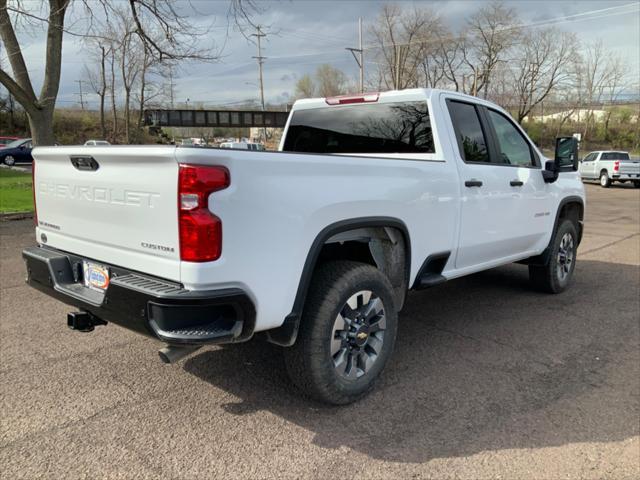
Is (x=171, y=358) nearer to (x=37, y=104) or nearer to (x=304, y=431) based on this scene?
(x=304, y=431)

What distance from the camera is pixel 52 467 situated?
8.68 ft

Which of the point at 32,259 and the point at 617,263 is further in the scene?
the point at 617,263

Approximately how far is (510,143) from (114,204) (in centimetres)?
379

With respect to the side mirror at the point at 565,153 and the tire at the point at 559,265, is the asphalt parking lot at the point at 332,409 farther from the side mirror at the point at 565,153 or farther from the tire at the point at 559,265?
the side mirror at the point at 565,153

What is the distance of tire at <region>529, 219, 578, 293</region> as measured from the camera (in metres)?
5.87

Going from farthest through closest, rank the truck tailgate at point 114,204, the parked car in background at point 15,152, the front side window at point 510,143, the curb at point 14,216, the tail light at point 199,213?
the parked car in background at point 15,152, the curb at point 14,216, the front side window at point 510,143, the truck tailgate at point 114,204, the tail light at point 199,213

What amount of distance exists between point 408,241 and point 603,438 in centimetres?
166

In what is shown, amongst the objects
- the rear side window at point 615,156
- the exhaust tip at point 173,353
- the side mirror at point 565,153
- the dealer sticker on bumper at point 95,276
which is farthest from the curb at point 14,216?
the rear side window at point 615,156

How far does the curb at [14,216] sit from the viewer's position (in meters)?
10.1

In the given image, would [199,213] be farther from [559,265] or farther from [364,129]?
[559,265]

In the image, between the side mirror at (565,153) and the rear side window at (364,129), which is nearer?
the rear side window at (364,129)

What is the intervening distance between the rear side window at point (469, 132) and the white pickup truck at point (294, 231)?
0.02 m

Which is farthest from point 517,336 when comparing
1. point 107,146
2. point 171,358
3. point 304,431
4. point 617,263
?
point 617,263

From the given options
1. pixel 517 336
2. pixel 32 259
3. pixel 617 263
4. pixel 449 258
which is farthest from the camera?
pixel 617 263
